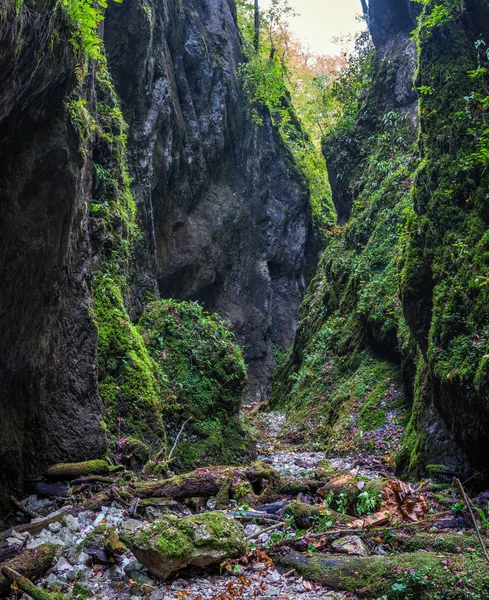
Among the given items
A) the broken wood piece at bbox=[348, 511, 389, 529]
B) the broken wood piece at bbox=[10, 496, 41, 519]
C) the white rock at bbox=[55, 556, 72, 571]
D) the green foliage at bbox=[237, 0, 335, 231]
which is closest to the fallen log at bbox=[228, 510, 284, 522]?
the broken wood piece at bbox=[348, 511, 389, 529]

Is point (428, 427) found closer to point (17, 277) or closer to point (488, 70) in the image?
point (488, 70)

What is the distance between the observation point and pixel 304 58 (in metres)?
38.7

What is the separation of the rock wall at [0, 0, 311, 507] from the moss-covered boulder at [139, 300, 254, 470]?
0.68 m

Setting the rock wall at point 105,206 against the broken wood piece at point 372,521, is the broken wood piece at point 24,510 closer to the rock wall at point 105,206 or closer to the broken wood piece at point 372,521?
the rock wall at point 105,206

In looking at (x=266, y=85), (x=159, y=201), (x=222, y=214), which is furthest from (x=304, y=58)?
(x=159, y=201)

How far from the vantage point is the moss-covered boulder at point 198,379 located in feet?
30.6

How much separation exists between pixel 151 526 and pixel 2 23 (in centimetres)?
378

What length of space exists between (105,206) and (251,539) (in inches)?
270

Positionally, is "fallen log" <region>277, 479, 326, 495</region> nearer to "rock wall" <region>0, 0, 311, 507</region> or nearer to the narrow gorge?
the narrow gorge

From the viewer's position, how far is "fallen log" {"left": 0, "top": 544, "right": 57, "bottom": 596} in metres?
3.55

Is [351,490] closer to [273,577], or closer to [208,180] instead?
[273,577]

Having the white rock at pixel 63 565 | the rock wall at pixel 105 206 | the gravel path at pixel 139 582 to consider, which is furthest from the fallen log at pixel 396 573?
the rock wall at pixel 105 206

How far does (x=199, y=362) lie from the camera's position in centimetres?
1062

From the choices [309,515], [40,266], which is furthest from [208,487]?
[40,266]
